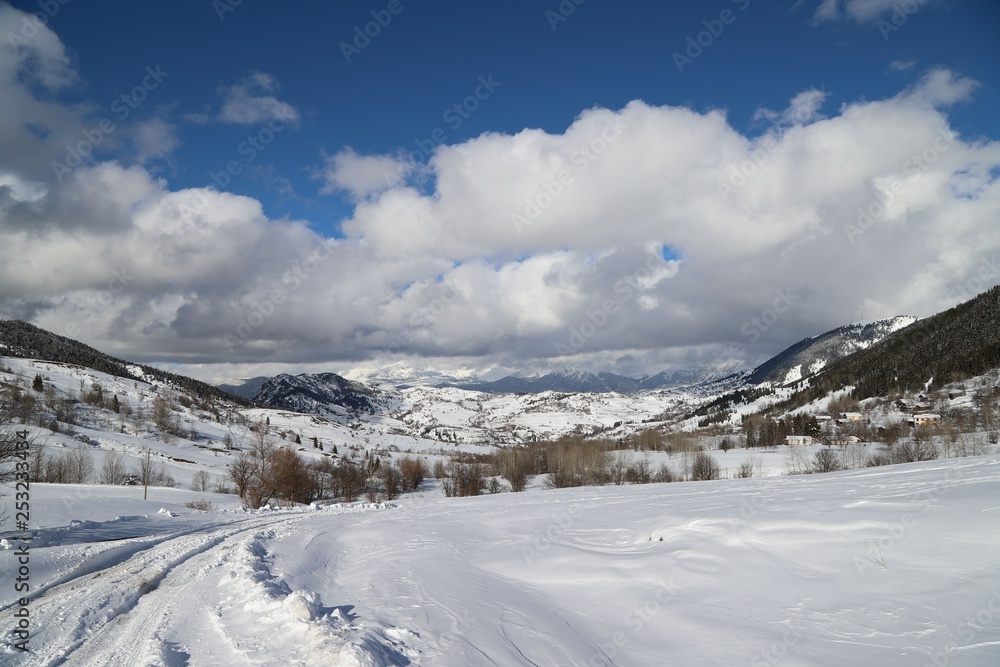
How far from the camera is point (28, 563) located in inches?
483

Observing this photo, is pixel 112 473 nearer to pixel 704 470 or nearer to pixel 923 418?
pixel 704 470

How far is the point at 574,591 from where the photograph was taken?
12.7 m

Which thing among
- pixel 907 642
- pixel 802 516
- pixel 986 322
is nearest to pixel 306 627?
pixel 907 642

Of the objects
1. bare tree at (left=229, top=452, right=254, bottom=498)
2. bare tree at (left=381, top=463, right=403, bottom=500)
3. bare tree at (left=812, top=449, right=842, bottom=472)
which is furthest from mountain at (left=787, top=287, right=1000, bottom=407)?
bare tree at (left=229, top=452, right=254, bottom=498)

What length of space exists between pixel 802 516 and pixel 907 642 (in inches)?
263

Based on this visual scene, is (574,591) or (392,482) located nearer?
(574,591)

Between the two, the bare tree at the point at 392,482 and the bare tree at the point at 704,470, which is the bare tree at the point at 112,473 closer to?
the bare tree at the point at 392,482

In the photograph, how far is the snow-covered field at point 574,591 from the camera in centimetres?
823

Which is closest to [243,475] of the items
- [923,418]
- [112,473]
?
[112,473]

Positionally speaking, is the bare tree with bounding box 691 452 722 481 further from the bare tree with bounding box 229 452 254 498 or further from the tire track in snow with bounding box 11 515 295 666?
the tire track in snow with bounding box 11 515 295 666

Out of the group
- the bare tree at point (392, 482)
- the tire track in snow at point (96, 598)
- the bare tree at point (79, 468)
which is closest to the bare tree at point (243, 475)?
the bare tree at point (79, 468)

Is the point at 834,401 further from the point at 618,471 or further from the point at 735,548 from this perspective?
the point at 735,548

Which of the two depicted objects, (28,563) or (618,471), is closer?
(28,563)

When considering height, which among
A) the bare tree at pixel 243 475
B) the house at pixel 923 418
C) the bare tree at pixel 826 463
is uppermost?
the bare tree at pixel 243 475
